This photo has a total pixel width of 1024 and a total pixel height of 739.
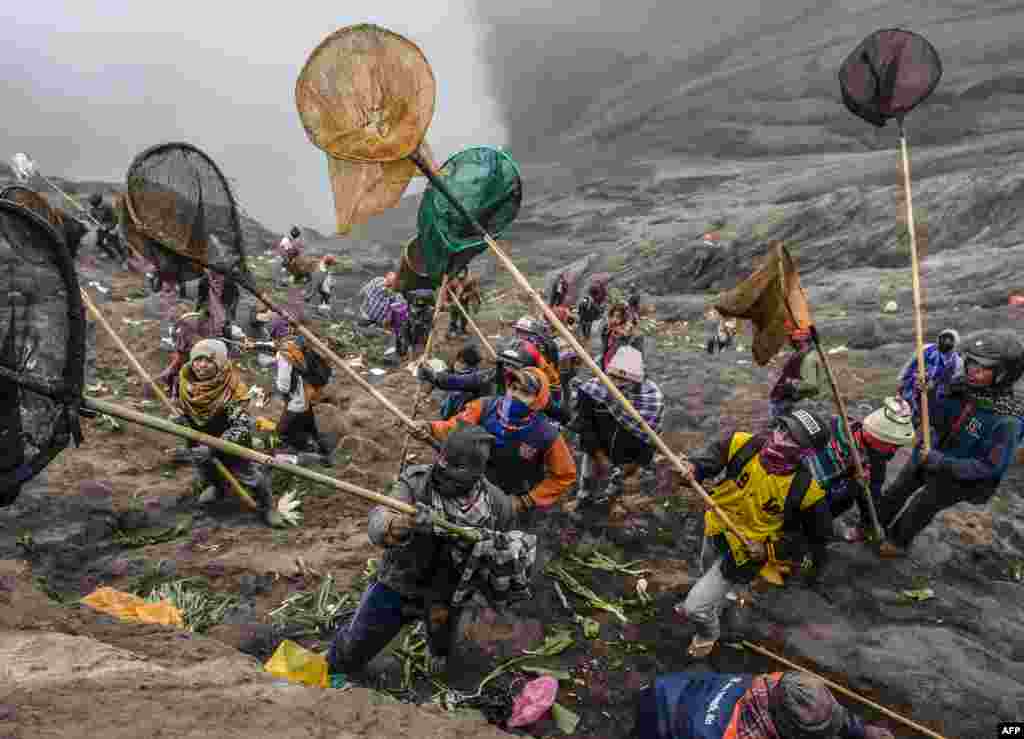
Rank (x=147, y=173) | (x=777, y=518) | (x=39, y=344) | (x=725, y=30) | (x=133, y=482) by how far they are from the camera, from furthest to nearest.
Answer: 1. (x=725, y=30)
2. (x=133, y=482)
3. (x=147, y=173)
4. (x=777, y=518)
5. (x=39, y=344)

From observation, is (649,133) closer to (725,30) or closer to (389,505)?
(725,30)

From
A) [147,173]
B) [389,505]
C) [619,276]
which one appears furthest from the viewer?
[619,276]

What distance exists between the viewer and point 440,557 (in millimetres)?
3680

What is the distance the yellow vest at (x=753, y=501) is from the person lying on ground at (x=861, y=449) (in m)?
0.53

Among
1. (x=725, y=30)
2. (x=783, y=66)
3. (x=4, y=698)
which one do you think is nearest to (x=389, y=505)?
(x=4, y=698)

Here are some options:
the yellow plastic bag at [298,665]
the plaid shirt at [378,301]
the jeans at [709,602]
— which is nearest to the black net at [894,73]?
the jeans at [709,602]

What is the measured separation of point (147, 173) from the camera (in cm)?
491

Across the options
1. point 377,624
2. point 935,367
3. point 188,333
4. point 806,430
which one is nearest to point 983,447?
point 935,367

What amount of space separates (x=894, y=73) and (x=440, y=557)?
6357 millimetres

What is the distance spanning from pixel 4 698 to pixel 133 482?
16.0ft

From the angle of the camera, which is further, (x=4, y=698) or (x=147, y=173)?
(x=147, y=173)

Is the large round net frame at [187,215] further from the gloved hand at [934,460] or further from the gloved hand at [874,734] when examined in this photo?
the gloved hand at [934,460]

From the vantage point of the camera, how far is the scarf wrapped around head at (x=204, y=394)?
555 cm

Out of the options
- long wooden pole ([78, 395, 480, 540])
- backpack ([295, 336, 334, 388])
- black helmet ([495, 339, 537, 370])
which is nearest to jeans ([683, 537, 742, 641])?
long wooden pole ([78, 395, 480, 540])
